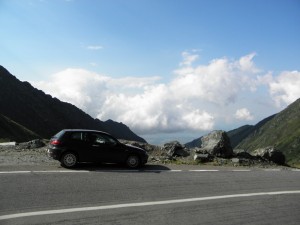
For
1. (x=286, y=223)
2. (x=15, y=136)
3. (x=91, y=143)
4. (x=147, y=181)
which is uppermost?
(x=15, y=136)

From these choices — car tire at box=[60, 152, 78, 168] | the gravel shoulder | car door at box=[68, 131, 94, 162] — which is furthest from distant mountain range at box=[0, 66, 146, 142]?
car tire at box=[60, 152, 78, 168]

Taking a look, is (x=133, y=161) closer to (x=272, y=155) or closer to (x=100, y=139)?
(x=100, y=139)

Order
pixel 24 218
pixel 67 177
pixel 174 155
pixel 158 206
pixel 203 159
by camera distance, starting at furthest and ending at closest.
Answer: pixel 174 155 → pixel 203 159 → pixel 67 177 → pixel 158 206 → pixel 24 218

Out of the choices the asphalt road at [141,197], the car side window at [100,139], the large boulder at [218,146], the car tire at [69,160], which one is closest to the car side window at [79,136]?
the car side window at [100,139]

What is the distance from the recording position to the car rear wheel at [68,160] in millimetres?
16000

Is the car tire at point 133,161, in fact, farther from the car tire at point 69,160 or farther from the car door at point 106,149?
the car tire at point 69,160

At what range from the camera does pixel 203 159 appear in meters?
21.6

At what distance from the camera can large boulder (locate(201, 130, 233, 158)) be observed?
77.0 feet

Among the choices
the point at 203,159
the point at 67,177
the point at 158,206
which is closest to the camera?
the point at 158,206

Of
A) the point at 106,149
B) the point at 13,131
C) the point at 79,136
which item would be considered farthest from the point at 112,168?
the point at 13,131

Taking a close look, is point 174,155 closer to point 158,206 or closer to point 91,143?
point 91,143

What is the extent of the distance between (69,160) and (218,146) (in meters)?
10.5

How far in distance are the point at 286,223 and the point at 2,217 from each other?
621 cm

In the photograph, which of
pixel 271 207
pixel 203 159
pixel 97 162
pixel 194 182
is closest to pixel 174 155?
pixel 203 159
